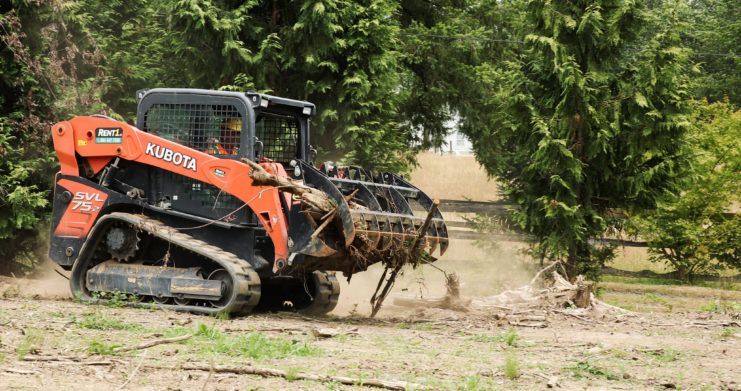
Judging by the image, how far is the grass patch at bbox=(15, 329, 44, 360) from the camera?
8805 millimetres

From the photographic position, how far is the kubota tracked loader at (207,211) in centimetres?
1309

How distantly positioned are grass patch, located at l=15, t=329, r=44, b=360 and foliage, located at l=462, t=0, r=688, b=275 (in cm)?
1123

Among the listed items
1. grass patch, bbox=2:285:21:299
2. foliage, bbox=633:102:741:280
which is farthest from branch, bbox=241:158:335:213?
foliage, bbox=633:102:741:280

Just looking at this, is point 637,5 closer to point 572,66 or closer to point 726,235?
point 572,66

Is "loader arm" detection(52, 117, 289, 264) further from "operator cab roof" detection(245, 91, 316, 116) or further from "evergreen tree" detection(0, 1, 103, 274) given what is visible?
"evergreen tree" detection(0, 1, 103, 274)

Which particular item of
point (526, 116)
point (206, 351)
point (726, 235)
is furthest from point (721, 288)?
point (206, 351)

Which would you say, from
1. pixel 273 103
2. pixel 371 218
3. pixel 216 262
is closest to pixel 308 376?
pixel 371 218

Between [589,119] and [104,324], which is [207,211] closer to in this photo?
[104,324]

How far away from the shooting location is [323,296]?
49.8 feet

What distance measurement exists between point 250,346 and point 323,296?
528 centimetres

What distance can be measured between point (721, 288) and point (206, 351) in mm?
17873

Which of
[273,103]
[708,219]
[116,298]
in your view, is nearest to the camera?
[116,298]

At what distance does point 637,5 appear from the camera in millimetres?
19719

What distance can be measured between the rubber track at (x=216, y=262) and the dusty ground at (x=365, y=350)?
23cm
